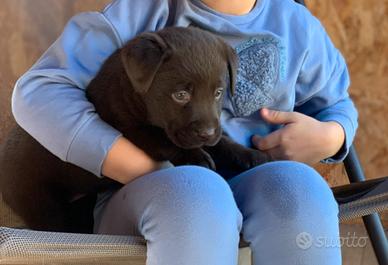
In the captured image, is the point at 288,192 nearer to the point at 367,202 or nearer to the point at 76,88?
the point at 367,202

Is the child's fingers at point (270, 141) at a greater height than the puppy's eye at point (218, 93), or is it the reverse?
the puppy's eye at point (218, 93)

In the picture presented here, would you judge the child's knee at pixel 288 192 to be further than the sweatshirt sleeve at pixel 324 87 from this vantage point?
No

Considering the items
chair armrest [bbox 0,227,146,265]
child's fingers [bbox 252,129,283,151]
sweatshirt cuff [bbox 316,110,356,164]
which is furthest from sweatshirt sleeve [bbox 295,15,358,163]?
chair armrest [bbox 0,227,146,265]

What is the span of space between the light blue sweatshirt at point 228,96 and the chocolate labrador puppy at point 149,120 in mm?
54

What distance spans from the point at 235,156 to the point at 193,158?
96 millimetres

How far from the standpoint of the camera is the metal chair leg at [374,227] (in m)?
1.27

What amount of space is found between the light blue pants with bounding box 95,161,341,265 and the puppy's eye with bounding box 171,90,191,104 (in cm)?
11

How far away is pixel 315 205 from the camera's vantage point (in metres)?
0.95

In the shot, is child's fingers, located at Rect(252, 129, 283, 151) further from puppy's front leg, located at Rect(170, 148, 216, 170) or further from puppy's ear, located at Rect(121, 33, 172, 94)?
puppy's ear, located at Rect(121, 33, 172, 94)

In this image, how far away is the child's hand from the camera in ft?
4.03

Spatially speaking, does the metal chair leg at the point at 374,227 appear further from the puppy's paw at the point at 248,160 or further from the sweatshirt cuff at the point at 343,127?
the puppy's paw at the point at 248,160

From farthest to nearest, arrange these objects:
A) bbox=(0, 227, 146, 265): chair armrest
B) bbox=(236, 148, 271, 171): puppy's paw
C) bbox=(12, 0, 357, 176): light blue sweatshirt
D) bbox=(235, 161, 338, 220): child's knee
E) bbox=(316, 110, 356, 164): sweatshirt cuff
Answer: bbox=(316, 110, 356, 164): sweatshirt cuff < bbox=(236, 148, 271, 171): puppy's paw < bbox=(12, 0, 357, 176): light blue sweatshirt < bbox=(235, 161, 338, 220): child's knee < bbox=(0, 227, 146, 265): chair armrest

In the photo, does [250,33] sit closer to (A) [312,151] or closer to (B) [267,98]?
(B) [267,98]

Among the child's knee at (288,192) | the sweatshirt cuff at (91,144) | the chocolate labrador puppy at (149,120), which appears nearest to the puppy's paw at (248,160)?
the chocolate labrador puppy at (149,120)
